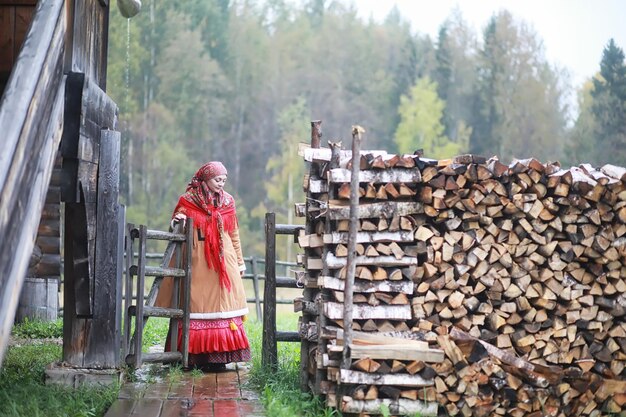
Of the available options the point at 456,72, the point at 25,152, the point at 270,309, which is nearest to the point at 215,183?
the point at 270,309

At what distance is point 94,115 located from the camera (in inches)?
286

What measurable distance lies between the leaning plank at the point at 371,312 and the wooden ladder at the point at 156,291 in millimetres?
2099

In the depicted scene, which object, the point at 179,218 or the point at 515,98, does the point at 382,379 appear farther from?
the point at 515,98

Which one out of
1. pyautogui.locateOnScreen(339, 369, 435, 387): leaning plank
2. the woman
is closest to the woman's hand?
the woman

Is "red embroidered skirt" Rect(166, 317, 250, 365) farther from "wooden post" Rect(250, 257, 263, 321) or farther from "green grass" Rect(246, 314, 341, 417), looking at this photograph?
"wooden post" Rect(250, 257, 263, 321)

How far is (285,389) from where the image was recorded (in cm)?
752

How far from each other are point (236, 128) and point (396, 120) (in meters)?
7.35

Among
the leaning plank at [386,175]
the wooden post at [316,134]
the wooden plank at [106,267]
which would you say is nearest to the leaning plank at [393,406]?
the leaning plank at [386,175]

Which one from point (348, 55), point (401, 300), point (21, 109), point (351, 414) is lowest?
point (351, 414)

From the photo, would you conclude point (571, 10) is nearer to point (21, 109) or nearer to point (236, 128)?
point (236, 128)

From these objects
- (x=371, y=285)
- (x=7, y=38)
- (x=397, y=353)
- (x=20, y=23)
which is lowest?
(x=397, y=353)

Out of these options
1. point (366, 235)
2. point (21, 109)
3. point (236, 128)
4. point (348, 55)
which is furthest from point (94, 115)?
point (348, 55)

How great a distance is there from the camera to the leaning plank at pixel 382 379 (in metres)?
6.59

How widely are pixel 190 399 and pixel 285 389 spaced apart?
0.77 metres
